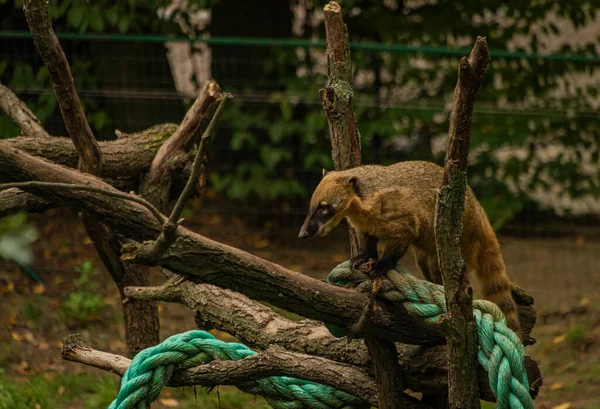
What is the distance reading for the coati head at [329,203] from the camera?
3561 mm

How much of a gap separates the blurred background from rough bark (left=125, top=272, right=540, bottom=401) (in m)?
3.93

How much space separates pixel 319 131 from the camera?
800 centimetres

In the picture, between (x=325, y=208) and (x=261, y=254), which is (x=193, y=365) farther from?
(x=261, y=254)

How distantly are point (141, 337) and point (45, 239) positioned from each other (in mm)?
3911

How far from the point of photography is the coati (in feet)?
11.6

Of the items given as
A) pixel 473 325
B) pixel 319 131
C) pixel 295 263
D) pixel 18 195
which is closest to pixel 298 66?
pixel 319 131

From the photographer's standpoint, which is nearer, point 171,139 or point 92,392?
point 171,139

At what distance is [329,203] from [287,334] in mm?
618

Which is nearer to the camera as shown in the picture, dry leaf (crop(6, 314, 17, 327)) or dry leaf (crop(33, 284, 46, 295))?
dry leaf (crop(6, 314, 17, 327))

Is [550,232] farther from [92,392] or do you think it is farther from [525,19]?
[92,392]

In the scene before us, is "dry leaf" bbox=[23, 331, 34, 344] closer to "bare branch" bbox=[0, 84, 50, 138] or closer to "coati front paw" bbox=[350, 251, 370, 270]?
"bare branch" bbox=[0, 84, 50, 138]

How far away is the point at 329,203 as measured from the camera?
361 cm

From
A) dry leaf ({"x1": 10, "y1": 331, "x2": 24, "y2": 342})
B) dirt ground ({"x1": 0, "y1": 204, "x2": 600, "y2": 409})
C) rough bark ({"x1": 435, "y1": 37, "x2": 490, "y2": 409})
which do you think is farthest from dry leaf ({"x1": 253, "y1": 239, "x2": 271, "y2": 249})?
rough bark ({"x1": 435, "y1": 37, "x2": 490, "y2": 409})

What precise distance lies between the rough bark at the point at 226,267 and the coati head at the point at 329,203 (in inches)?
36.8
